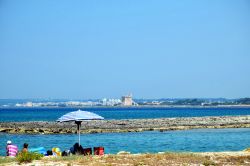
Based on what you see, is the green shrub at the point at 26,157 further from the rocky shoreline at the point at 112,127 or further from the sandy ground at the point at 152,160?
the rocky shoreline at the point at 112,127

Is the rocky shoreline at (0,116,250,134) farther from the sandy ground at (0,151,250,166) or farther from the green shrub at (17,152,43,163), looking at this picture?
the sandy ground at (0,151,250,166)

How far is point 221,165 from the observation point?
16922mm

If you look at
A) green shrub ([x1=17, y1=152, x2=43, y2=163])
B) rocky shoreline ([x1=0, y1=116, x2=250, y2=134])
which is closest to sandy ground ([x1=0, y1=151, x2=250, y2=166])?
green shrub ([x1=17, y1=152, x2=43, y2=163])

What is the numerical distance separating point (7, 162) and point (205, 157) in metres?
6.72

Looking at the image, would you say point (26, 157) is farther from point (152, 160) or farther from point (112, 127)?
point (112, 127)

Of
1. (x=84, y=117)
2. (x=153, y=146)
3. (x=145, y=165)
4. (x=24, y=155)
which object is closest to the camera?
(x=145, y=165)

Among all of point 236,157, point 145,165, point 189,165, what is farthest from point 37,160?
point 236,157

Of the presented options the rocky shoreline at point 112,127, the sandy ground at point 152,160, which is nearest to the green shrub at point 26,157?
the sandy ground at point 152,160

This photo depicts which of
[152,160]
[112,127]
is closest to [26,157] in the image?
[152,160]

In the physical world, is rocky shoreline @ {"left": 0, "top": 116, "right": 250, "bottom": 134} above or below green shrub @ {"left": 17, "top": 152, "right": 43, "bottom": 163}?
below

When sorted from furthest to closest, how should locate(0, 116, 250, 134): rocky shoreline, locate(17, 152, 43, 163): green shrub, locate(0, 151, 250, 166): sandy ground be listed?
locate(0, 116, 250, 134): rocky shoreline, locate(17, 152, 43, 163): green shrub, locate(0, 151, 250, 166): sandy ground

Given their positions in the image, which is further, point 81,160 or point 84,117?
point 84,117

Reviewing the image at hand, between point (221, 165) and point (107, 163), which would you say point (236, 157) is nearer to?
point (221, 165)

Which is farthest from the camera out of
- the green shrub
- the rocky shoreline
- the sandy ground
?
the rocky shoreline
